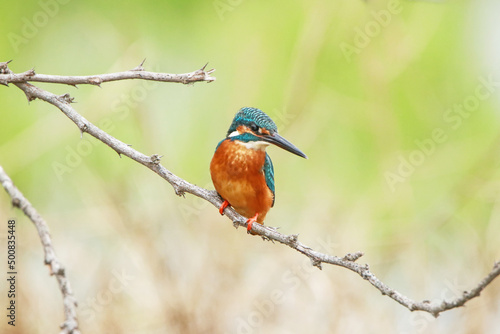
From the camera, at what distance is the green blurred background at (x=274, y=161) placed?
247 inches

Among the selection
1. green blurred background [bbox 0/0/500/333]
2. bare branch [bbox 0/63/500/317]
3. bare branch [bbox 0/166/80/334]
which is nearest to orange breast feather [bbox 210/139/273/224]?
bare branch [bbox 0/63/500/317]

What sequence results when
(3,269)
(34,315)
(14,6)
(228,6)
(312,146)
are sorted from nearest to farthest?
(34,315) < (3,269) < (312,146) < (228,6) < (14,6)

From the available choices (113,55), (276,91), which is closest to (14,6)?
(113,55)

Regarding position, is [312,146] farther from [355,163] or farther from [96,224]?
[96,224]

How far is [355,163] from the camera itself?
29.6 feet

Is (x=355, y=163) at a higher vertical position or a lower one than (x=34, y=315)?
higher

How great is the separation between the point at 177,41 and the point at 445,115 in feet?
15.6

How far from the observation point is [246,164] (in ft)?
12.9

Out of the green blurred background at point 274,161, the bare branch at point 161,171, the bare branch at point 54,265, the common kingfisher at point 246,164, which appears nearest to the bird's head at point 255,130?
the common kingfisher at point 246,164

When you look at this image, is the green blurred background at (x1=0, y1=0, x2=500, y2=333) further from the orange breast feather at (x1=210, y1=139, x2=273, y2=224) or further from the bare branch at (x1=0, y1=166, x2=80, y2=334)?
the bare branch at (x1=0, y1=166, x2=80, y2=334)

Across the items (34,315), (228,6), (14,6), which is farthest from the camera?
(14,6)

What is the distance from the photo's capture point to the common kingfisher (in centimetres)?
384

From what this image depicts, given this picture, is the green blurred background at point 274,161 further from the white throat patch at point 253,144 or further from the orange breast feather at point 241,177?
the white throat patch at point 253,144

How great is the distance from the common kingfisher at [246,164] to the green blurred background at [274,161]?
8.13 feet
